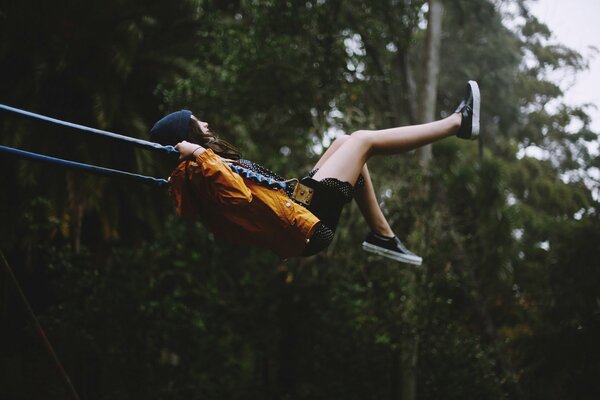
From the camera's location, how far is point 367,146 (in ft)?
9.28

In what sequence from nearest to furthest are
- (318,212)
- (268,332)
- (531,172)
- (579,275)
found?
1. (318,212)
2. (579,275)
3. (268,332)
4. (531,172)

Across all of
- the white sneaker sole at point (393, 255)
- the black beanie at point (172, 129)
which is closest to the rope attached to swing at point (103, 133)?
the black beanie at point (172, 129)

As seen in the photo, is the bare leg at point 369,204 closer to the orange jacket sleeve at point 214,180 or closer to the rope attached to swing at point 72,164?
the orange jacket sleeve at point 214,180

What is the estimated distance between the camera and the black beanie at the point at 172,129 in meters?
2.76

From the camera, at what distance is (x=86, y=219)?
6969 mm

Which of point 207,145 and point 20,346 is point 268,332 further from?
point 207,145

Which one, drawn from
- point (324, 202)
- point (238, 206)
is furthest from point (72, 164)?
point (324, 202)

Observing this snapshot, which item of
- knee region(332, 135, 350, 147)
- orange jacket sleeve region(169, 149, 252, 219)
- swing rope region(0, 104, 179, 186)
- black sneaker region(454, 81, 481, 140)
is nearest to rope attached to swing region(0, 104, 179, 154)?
swing rope region(0, 104, 179, 186)

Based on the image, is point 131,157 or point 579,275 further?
point 579,275

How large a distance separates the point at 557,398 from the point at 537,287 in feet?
7.01

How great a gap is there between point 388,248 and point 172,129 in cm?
139

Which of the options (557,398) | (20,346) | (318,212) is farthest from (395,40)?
(20,346)

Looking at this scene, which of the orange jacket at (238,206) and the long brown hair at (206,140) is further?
the long brown hair at (206,140)

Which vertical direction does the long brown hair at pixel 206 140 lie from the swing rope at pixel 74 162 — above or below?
above
